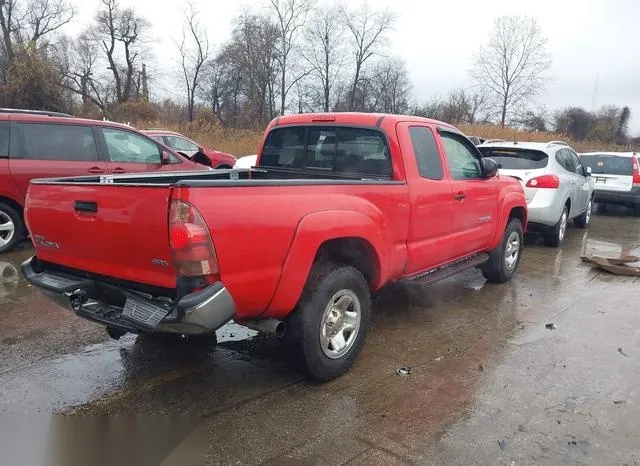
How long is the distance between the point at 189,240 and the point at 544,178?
23.0ft

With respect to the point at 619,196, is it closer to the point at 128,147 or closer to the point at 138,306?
the point at 128,147

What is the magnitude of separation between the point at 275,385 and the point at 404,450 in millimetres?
1095

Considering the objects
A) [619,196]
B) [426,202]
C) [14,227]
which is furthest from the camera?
[619,196]

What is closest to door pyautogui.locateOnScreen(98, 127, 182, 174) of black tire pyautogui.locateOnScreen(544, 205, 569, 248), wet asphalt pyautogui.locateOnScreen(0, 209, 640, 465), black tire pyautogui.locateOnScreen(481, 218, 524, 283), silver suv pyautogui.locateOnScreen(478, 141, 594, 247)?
wet asphalt pyautogui.locateOnScreen(0, 209, 640, 465)

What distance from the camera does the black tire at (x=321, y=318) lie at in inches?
136

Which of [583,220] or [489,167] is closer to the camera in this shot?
[489,167]

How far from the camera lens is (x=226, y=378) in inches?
149

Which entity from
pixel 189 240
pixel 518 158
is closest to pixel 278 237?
pixel 189 240

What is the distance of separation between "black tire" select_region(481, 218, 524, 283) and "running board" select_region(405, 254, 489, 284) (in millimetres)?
320

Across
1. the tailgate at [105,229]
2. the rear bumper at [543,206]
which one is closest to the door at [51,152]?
the tailgate at [105,229]

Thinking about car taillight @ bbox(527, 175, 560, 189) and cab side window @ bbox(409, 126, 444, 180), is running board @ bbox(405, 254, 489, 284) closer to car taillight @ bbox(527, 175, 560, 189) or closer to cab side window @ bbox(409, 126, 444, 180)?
cab side window @ bbox(409, 126, 444, 180)

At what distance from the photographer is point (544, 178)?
27.1 ft

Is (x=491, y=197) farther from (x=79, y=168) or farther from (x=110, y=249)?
(x=79, y=168)

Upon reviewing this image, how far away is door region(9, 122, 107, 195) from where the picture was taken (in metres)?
7.26
